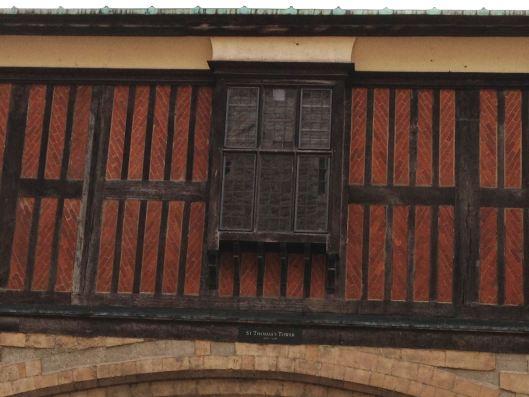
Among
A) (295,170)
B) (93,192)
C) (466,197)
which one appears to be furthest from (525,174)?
(93,192)

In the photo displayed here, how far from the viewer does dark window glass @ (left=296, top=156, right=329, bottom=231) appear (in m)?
10.5

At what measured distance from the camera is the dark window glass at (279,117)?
10.7 m

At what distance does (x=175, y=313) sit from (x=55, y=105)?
2876mm

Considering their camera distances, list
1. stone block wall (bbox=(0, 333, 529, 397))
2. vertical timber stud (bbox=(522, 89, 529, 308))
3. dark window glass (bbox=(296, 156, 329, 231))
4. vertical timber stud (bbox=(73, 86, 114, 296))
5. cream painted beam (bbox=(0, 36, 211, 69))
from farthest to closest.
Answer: cream painted beam (bbox=(0, 36, 211, 69))
vertical timber stud (bbox=(73, 86, 114, 296))
dark window glass (bbox=(296, 156, 329, 231))
vertical timber stud (bbox=(522, 89, 529, 308))
stone block wall (bbox=(0, 333, 529, 397))

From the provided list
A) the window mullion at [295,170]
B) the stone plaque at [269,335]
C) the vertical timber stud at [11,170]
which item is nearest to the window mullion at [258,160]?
the window mullion at [295,170]

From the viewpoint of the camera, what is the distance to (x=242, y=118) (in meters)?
10.8

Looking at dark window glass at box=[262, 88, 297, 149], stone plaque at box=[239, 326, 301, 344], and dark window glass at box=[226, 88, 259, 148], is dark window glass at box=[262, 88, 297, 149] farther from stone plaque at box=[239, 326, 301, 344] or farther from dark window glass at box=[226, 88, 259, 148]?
stone plaque at box=[239, 326, 301, 344]

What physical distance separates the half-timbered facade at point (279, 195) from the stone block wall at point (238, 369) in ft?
0.10

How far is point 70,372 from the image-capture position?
10.6 m

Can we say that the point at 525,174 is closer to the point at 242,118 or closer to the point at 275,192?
the point at 275,192

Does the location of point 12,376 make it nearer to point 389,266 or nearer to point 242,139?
point 242,139

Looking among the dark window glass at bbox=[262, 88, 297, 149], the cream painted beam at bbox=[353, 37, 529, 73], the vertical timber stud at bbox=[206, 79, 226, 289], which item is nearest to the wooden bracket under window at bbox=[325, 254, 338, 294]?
the vertical timber stud at bbox=[206, 79, 226, 289]

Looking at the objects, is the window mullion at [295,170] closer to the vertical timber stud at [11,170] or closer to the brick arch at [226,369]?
the brick arch at [226,369]

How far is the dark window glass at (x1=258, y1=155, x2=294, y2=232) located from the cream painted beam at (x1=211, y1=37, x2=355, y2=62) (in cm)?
117
